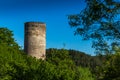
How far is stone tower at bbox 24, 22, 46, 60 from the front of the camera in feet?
279

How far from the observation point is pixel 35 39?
8644cm

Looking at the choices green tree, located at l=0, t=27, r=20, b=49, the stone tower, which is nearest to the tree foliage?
green tree, located at l=0, t=27, r=20, b=49

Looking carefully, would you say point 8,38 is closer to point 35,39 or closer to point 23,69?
point 35,39

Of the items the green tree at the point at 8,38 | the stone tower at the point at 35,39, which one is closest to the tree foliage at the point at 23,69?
the green tree at the point at 8,38

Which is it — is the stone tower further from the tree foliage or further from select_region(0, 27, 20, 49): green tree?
the tree foliage

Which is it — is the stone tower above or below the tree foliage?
above

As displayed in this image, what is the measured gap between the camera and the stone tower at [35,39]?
85125 millimetres

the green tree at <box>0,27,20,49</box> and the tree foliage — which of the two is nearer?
the tree foliage

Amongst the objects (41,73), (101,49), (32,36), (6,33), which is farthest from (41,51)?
(101,49)

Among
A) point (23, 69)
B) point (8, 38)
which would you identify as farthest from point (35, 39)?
point (23, 69)

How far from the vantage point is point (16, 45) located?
244ft

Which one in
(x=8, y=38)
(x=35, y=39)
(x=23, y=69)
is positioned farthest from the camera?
(x=35, y=39)

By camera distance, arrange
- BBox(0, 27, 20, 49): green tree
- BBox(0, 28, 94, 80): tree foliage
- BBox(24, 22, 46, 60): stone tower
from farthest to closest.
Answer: BBox(24, 22, 46, 60): stone tower
BBox(0, 27, 20, 49): green tree
BBox(0, 28, 94, 80): tree foliage

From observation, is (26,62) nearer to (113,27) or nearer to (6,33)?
(6,33)
